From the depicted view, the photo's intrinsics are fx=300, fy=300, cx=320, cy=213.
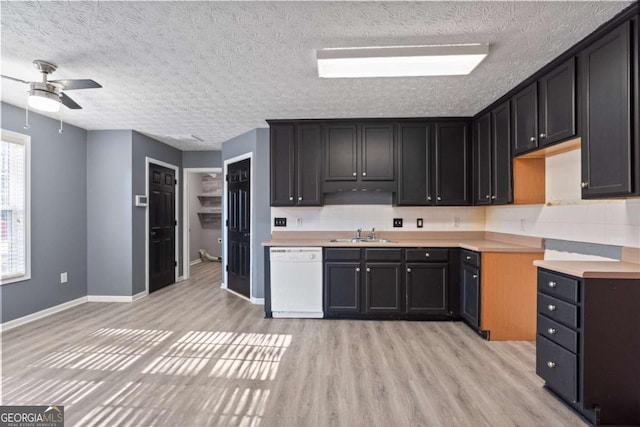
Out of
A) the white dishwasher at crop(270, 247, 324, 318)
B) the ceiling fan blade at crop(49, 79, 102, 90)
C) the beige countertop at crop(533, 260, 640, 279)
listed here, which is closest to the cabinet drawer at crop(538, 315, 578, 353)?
the beige countertop at crop(533, 260, 640, 279)

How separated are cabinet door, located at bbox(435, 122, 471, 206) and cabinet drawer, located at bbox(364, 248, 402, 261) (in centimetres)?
90

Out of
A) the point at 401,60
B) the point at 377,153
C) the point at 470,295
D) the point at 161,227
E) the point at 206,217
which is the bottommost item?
the point at 470,295

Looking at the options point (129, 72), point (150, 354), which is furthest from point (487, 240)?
point (129, 72)

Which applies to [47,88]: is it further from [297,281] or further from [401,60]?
[297,281]

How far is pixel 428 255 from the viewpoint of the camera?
3486 mm

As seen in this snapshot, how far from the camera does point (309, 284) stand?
3586 millimetres

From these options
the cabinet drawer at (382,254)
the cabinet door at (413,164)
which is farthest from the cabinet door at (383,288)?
the cabinet door at (413,164)

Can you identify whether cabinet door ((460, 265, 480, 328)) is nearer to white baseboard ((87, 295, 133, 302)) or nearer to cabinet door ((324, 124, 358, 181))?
cabinet door ((324, 124, 358, 181))

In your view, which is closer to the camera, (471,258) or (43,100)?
(43,100)

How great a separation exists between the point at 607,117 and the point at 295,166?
9.39ft

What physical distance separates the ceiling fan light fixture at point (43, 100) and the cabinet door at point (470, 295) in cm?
407

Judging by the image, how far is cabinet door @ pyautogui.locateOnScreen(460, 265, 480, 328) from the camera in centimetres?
308

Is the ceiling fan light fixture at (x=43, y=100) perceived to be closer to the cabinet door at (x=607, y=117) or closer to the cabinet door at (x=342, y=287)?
the cabinet door at (x=342, y=287)

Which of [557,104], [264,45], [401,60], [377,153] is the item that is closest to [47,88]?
[264,45]
